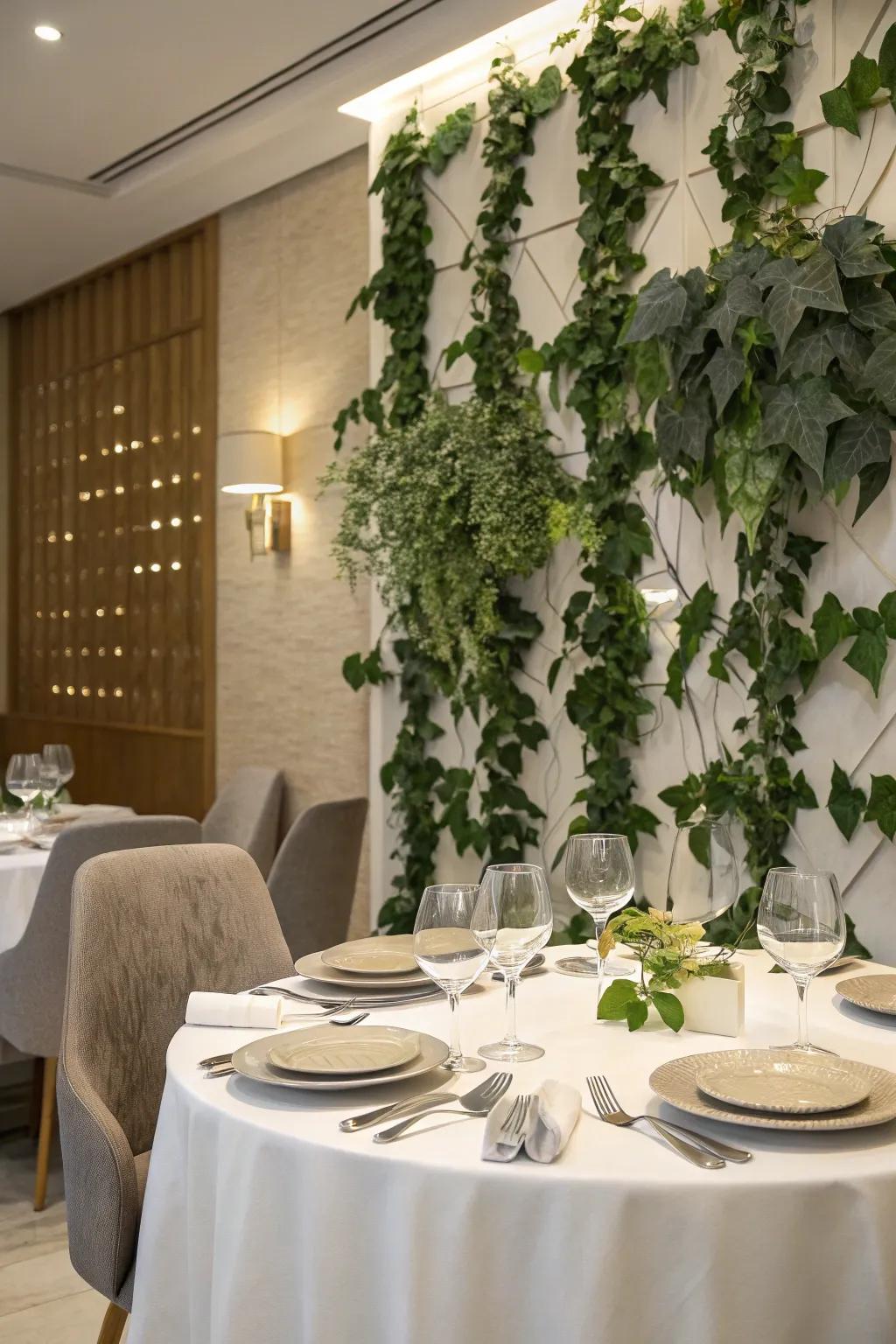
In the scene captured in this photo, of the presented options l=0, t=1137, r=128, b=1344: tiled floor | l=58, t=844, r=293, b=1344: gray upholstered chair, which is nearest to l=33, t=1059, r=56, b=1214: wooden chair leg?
l=0, t=1137, r=128, b=1344: tiled floor

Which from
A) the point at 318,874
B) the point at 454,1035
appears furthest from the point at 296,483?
the point at 454,1035

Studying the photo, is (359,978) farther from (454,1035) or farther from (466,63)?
(466,63)

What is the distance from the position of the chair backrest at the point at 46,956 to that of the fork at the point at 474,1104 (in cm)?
181

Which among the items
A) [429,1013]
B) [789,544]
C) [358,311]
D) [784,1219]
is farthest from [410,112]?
[784,1219]

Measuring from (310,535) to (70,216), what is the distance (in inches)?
73.7

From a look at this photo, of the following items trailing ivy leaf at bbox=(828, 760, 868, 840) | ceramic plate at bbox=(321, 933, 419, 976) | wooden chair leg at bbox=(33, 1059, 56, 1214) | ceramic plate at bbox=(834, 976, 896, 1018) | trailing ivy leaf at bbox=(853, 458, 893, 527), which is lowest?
wooden chair leg at bbox=(33, 1059, 56, 1214)

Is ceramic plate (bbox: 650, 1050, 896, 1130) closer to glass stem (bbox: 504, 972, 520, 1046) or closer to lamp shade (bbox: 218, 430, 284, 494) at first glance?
glass stem (bbox: 504, 972, 520, 1046)

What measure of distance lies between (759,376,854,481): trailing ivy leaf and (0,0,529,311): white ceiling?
1604 millimetres

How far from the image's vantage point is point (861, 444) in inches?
108

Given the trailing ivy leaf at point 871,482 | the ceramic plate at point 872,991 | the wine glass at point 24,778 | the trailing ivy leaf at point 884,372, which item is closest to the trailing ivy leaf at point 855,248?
→ the trailing ivy leaf at point 884,372

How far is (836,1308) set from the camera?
49.4 inches

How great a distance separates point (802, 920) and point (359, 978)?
27.6 inches

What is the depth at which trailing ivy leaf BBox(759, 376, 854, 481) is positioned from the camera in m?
2.73

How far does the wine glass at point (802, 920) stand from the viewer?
1.49m
